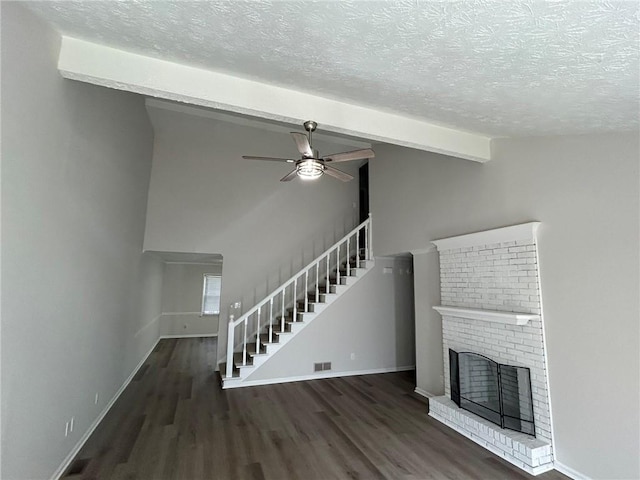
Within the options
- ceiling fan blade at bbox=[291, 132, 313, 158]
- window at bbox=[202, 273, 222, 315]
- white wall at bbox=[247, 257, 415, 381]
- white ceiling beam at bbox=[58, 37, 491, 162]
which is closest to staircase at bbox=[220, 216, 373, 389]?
white wall at bbox=[247, 257, 415, 381]

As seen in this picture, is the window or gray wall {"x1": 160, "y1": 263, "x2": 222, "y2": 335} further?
the window

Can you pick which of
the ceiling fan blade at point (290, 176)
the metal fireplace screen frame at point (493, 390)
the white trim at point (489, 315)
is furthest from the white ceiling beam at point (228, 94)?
the metal fireplace screen frame at point (493, 390)

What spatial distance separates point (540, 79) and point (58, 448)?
470cm

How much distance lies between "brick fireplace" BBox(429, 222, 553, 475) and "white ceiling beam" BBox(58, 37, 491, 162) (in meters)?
1.43

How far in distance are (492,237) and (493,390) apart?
70.4 inches

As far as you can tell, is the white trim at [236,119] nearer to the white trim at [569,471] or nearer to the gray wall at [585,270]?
the gray wall at [585,270]

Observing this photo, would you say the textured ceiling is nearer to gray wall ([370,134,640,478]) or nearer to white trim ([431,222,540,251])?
gray wall ([370,134,640,478])

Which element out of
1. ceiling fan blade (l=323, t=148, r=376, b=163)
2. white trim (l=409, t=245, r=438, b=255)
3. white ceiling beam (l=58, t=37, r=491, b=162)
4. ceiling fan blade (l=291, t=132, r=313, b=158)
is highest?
white ceiling beam (l=58, t=37, r=491, b=162)

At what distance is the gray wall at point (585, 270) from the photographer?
8.54 feet

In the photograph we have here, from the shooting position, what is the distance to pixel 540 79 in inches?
78.7

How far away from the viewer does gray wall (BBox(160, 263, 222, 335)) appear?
992cm

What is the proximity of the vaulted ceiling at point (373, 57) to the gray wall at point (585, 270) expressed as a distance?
0.41m

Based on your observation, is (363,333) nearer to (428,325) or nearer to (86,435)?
(428,325)

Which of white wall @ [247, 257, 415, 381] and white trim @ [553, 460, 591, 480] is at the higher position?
white wall @ [247, 257, 415, 381]
